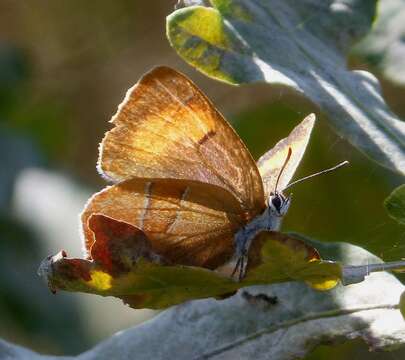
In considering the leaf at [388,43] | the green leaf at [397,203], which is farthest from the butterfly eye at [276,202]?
the leaf at [388,43]

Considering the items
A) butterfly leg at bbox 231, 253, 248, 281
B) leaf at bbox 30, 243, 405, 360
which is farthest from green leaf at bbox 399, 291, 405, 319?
butterfly leg at bbox 231, 253, 248, 281

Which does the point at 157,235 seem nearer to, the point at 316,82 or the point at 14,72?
the point at 316,82

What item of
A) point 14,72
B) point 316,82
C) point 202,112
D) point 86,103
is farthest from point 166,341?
point 86,103

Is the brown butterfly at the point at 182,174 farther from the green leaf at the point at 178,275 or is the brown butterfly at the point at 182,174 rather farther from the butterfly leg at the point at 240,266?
the green leaf at the point at 178,275

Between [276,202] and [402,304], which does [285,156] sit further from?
[402,304]

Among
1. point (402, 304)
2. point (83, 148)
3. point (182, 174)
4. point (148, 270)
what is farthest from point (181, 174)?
point (83, 148)

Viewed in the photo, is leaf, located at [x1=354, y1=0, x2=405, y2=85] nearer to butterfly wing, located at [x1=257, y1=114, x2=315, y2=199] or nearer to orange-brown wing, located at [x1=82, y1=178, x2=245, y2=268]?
butterfly wing, located at [x1=257, y1=114, x2=315, y2=199]

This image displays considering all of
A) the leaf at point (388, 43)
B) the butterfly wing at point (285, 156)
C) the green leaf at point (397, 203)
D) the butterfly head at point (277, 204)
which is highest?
the leaf at point (388, 43)
